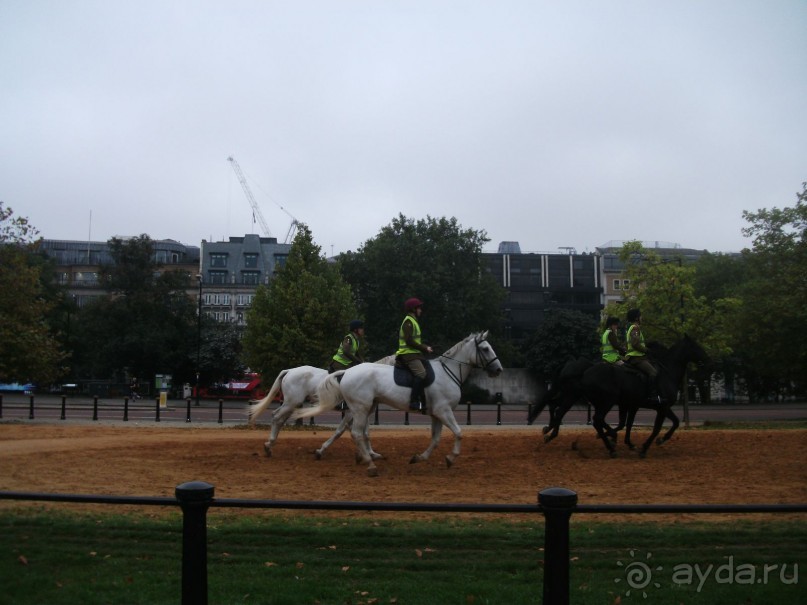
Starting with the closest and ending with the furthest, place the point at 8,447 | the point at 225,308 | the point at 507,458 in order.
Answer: the point at 507,458 → the point at 8,447 → the point at 225,308

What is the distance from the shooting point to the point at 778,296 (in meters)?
43.2

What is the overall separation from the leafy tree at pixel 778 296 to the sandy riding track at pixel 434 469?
82.5ft

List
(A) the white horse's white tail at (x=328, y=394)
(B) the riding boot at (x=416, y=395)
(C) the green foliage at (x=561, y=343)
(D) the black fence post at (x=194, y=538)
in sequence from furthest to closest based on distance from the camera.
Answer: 1. (C) the green foliage at (x=561, y=343)
2. (A) the white horse's white tail at (x=328, y=394)
3. (B) the riding boot at (x=416, y=395)
4. (D) the black fence post at (x=194, y=538)

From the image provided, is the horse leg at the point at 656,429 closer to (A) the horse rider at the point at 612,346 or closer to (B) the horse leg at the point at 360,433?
(A) the horse rider at the point at 612,346

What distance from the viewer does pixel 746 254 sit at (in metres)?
48.2

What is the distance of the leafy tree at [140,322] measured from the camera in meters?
70.9

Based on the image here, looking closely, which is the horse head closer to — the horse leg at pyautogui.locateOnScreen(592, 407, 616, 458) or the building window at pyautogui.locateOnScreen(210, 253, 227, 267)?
the horse leg at pyautogui.locateOnScreen(592, 407, 616, 458)

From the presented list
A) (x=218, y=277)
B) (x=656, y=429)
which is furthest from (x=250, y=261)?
(x=656, y=429)

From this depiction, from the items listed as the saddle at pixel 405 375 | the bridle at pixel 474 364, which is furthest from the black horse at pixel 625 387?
the saddle at pixel 405 375

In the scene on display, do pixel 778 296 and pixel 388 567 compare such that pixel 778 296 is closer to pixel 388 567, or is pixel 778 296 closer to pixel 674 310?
pixel 674 310

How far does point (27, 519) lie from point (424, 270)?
71.7 m

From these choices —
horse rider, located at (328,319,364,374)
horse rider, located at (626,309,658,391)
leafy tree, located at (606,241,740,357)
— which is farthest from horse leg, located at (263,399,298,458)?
leafy tree, located at (606,241,740,357)

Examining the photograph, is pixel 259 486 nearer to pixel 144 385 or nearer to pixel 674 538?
pixel 674 538

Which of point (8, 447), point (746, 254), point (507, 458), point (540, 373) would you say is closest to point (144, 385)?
point (540, 373)
